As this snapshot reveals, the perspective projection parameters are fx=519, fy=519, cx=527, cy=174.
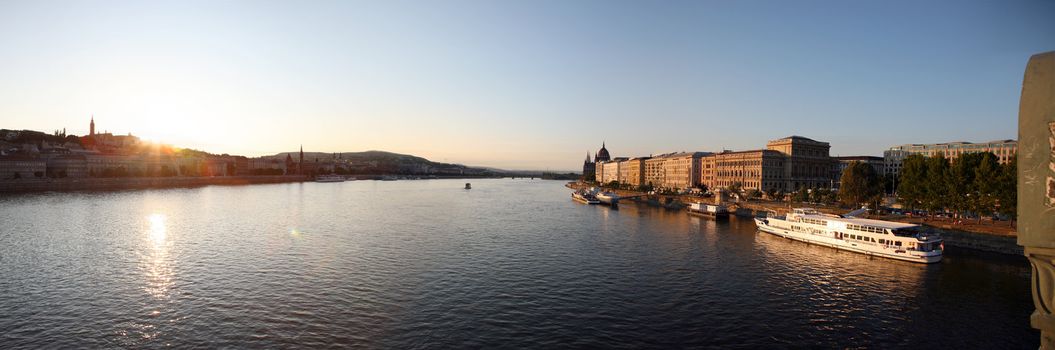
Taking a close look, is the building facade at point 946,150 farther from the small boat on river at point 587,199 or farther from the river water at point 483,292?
the river water at point 483,292

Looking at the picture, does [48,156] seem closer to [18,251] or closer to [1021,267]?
[18,251]

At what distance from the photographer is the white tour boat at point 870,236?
4775cm

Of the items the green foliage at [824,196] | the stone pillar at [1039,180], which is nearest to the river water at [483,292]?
the stone pillar at [1039,180]

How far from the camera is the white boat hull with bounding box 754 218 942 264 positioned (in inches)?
1863

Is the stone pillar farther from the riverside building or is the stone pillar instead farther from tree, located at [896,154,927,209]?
the riverside building

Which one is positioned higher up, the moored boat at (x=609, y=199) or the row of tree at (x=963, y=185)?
the row of tree at (x=963, y=185)

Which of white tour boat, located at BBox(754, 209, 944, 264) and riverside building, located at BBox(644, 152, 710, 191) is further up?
riverside building, located at BBox(644, 152, 710, 191)

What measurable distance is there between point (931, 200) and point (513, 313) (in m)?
64.7

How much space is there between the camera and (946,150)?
6708 inches

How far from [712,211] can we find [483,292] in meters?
64.6

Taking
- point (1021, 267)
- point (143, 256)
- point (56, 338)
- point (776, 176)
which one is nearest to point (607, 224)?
point (1021, 267)

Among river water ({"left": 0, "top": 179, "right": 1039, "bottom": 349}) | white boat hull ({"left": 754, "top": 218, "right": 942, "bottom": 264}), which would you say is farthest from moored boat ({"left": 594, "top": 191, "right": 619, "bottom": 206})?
river water ({"left": 0, "top": 179, "right": 1039, "bottom": 349})

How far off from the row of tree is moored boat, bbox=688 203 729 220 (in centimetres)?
2489

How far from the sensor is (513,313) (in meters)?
30.8
